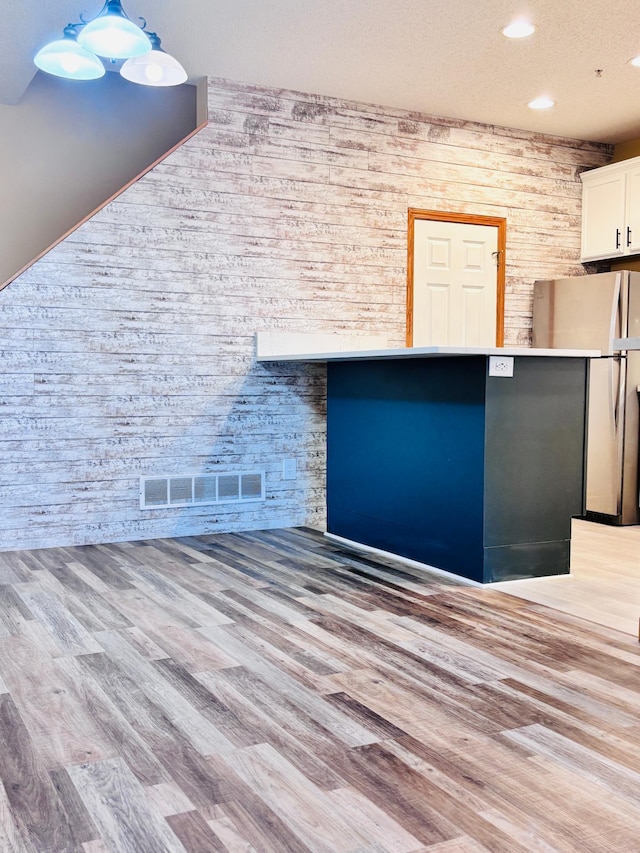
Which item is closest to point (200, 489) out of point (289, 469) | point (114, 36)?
point (289, 469)

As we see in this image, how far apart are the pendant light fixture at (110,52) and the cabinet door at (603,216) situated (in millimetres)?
3217

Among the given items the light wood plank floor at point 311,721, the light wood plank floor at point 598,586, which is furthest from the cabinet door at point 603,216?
the light wood plank floor at point 311,721

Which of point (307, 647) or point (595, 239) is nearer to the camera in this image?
point (307, 647)

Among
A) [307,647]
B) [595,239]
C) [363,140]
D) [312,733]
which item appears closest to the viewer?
[312,733]

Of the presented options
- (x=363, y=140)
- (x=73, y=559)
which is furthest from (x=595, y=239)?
(x=73, y=559)

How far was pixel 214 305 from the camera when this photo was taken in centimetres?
453

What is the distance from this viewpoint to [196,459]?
4539mm

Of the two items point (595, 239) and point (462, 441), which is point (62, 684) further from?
point (595, 239)

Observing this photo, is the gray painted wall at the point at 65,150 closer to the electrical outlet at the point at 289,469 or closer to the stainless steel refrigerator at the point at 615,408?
the electrical outlet at the point at 289,469

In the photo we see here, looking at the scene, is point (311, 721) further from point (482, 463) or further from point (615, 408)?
point (615, 408)

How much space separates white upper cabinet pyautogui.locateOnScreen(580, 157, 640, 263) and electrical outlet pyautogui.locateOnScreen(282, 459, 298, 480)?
262cm

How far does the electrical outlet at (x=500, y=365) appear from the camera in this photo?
3281 millimetres

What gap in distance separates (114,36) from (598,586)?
2.82 meters

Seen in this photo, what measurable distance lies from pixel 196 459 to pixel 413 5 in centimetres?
252
